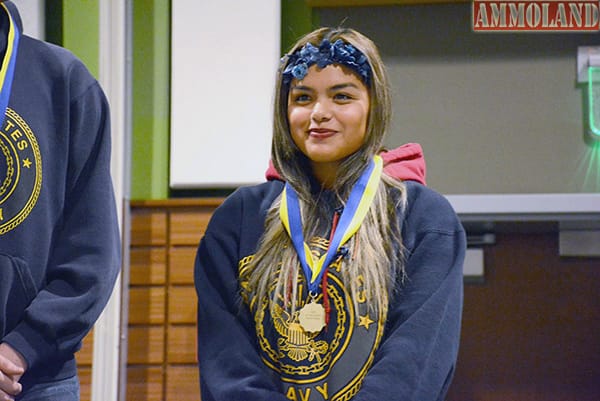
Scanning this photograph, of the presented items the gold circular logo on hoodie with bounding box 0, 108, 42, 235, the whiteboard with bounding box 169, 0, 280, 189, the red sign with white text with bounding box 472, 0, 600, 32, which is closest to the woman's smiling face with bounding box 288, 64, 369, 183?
the gold circular logo on hoodie with bounding box 0, 108, 42, 235

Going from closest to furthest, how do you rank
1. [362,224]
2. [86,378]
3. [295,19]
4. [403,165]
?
[362,224]
[403,165]
[86,378]
[295,19]

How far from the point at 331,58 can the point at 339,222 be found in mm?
378

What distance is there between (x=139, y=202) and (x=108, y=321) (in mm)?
497

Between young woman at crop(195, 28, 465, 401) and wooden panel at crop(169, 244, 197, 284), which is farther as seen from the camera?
wooden panel at crop(169, 244, 197, 284)

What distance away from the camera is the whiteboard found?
3512mm

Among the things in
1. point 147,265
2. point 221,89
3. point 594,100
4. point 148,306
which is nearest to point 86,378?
point 148,306

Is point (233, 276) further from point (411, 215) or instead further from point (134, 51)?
point (134, 51)

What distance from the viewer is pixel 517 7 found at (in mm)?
3754

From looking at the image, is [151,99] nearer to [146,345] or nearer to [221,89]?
[221,89]

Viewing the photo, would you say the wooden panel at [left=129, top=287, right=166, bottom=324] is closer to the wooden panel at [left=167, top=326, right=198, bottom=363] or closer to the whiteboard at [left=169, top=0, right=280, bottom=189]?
the wooden panel at [left=167, top=326, right=198, bottom=363]

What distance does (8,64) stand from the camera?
1891mm

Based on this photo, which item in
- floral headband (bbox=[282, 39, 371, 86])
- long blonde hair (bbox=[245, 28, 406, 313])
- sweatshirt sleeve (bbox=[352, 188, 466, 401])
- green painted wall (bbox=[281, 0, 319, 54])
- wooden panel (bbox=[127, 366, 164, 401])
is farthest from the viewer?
green painted wall (bbox=[281, 0, 319, 54])

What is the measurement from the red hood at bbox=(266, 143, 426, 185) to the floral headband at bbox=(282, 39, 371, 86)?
0.19m

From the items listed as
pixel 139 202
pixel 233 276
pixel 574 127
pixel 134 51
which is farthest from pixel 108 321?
pixel 574 127
